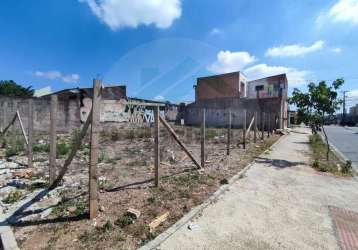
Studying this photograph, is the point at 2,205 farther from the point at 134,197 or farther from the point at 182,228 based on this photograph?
the point at 182,228

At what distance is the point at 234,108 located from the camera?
94.5ft

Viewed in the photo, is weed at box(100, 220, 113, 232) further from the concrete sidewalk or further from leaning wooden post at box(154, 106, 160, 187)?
leaning wooden post at box(154, 106, 160, 187)

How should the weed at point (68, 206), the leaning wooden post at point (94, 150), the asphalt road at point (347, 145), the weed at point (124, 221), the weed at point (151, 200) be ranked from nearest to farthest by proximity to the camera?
the weed at point (124, 221), the leaning wooden post at point (94, 150), the weed at point (68, 206), the weed at point (151, 200), the asphalt road at point (347, 145)

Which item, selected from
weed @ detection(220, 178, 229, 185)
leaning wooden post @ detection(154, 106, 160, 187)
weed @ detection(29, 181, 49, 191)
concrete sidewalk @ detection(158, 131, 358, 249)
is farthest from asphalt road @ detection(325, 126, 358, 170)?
weed @ detection(29, 181, 49, 191)

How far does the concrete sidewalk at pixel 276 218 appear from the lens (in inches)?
113

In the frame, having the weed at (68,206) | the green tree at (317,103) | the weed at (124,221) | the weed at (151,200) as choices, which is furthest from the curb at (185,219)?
the green tree at (317,103)

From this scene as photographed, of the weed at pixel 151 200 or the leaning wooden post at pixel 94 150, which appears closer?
the leaning wooden post at pixel 94 150

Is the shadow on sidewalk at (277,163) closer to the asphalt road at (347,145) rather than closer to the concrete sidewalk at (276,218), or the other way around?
the concrete sidewalk at (276,218)

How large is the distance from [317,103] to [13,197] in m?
9.20

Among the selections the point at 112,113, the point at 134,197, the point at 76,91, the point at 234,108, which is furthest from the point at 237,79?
the point at 134,197

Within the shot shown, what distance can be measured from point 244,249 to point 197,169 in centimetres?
341

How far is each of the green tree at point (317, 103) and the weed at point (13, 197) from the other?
871 centimetres

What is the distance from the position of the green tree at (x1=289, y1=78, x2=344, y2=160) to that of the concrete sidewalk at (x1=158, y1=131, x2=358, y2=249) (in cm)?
301

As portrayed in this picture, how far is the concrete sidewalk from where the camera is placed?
2873mm
